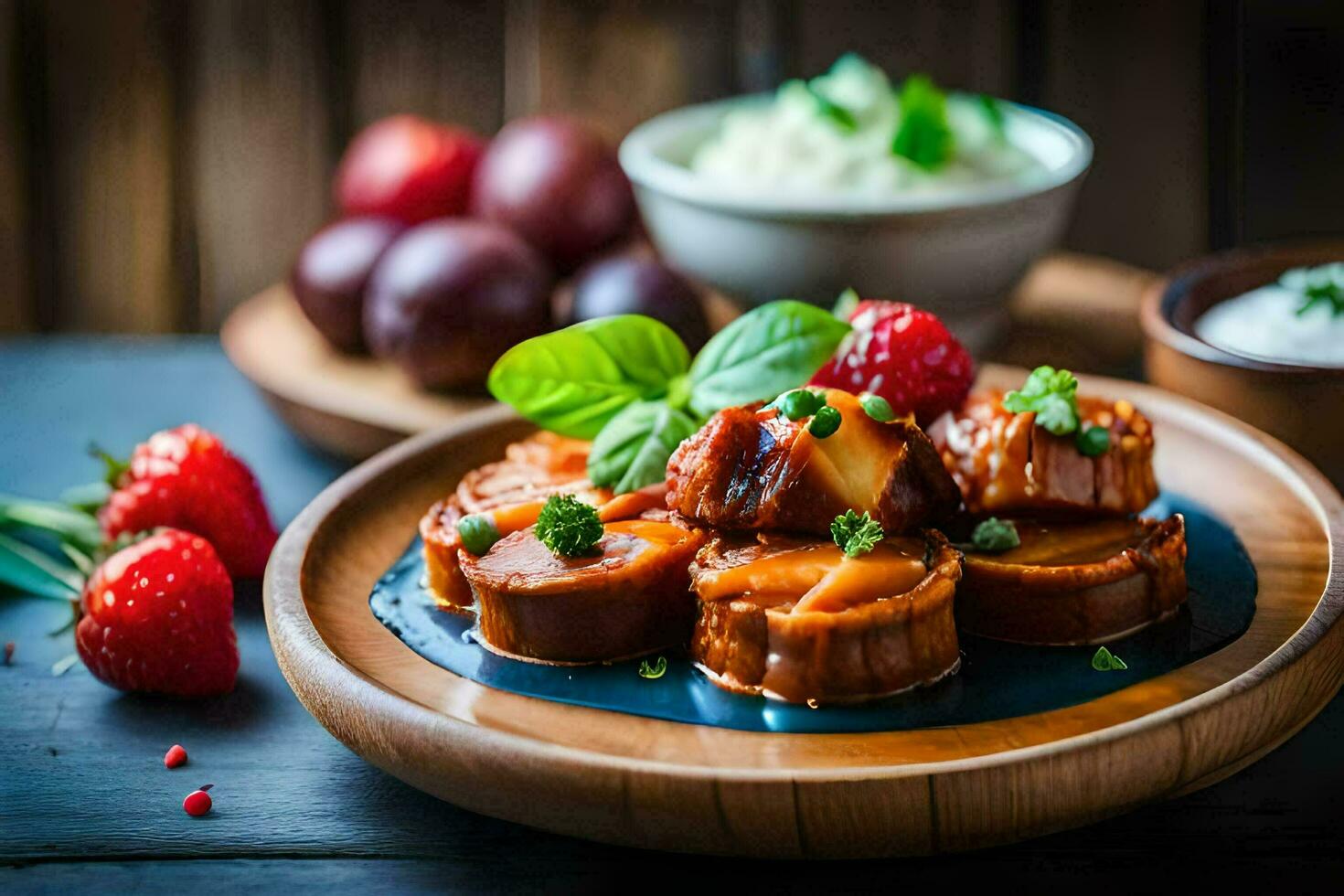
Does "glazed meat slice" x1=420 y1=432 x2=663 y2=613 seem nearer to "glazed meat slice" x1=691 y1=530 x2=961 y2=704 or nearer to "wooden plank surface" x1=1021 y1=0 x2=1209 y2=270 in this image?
"glazed meat slice" x1=691 y1=530 x2=961 y2=704

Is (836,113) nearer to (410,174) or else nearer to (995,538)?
(410,174)

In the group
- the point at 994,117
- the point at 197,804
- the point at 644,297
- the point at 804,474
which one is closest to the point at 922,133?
the point at 994,117

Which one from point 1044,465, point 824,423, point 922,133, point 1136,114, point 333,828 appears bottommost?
point 333,828

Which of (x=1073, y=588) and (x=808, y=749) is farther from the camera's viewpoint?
(x=1073, y=588)

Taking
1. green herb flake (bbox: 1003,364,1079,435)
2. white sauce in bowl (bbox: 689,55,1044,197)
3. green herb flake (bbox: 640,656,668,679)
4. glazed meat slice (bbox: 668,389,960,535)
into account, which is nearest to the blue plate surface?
green herb flake (bbox: 640,656,668,679)

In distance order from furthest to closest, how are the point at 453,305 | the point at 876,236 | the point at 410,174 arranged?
the point at 410,174 → the point at 453,305 → the point at 876,236

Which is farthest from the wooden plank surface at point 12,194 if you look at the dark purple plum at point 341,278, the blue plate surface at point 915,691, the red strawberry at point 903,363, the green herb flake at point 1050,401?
the green herb flake at point 1050,401
